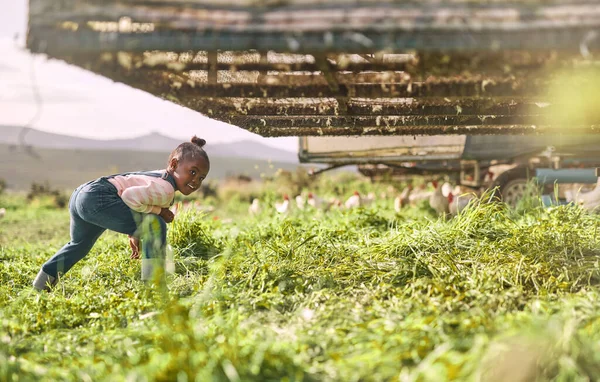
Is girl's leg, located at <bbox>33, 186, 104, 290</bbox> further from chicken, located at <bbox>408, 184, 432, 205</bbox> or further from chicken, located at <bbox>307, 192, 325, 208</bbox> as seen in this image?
chicken, located at <bbox>408, 184, 432, 205</bbox>

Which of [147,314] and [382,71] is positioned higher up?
[382,71]

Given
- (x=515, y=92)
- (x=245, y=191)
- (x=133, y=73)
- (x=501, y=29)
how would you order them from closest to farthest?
(x=501, y=29)
(x=133, y=73)
(x=515, y=92)
(x=245, y=191)

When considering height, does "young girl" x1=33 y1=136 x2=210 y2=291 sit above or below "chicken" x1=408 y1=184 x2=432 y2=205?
above

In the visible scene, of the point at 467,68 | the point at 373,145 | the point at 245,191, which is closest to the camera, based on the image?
the point at 467,68

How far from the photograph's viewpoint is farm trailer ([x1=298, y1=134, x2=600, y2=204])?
831 cm

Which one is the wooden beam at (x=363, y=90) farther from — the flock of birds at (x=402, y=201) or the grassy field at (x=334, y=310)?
the flock of birds at (x=402, y=201)

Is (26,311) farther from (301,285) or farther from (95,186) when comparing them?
(301,285)

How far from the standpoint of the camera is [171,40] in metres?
2.41

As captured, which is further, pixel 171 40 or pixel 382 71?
pixel 382 71

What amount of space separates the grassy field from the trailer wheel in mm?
3604

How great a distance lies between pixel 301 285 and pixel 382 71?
55.1 inches

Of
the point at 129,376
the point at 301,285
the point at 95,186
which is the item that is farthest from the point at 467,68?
the point at 95,186

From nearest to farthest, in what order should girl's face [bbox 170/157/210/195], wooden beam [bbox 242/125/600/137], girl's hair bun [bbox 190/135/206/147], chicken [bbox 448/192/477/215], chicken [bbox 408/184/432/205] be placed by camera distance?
1. girl's face [bbox 170/157/210/195]
2. girl's hair bun [bbox 190/135/206/147]
3. wooden beam [bbox 242/125/600/137]
4. chicken [bbox 448/192/477/215]
5. chicken [bbox 408/184/432/205]

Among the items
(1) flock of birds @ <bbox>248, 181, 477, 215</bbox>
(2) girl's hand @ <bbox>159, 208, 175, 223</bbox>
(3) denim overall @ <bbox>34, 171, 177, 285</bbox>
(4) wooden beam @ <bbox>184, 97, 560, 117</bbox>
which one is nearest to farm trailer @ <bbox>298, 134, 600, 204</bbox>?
(1) flock of birds @ <bbox>248, 181, 477, 215</bbox>
